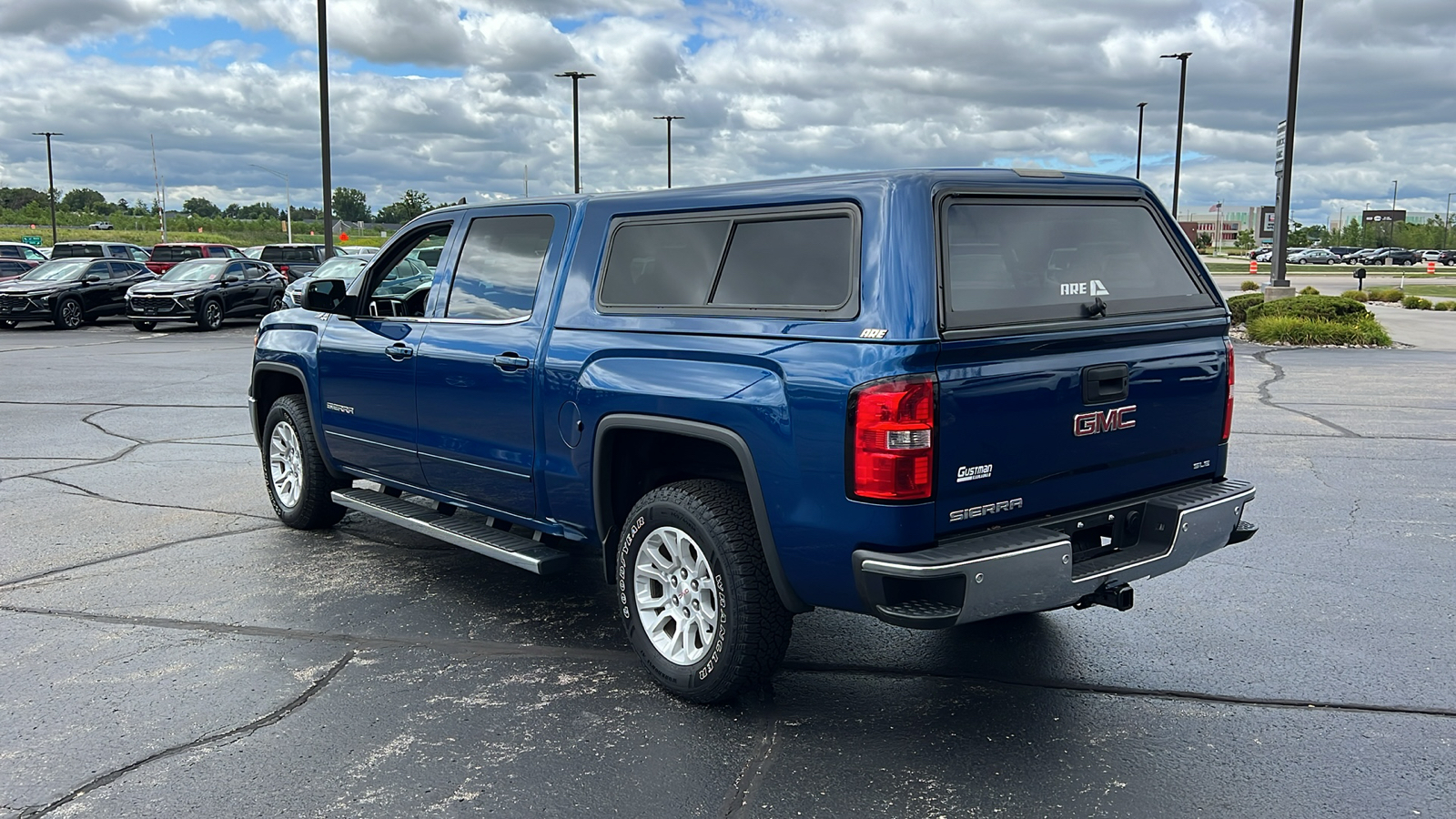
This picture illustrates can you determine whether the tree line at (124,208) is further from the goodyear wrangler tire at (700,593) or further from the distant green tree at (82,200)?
the goodyear wrangler tire at (700,593)

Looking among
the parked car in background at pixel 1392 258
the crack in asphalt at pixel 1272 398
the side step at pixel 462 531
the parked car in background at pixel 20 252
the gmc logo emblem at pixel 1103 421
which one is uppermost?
the parked car in background at pixel 1392 258

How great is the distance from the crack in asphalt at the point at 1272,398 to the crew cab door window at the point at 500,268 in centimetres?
812

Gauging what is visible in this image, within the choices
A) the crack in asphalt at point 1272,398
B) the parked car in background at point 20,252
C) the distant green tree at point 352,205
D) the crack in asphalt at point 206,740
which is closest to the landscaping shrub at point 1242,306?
the crack in asphalt at point 1272,398

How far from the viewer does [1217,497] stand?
4.50 metres

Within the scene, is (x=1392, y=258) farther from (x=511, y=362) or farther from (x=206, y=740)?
(x=206, y=740)

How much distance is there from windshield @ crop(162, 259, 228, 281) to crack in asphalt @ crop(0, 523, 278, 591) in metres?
20.8

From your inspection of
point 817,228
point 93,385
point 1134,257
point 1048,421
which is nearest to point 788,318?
point 817,228

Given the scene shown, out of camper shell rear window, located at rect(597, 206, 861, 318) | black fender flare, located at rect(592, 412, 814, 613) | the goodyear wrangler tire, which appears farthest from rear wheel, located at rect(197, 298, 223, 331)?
the goodyear wrangler tire

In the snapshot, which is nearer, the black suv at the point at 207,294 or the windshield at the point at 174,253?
the black suv at the point at 207,294

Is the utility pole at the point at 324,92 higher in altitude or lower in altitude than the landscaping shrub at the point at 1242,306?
higher

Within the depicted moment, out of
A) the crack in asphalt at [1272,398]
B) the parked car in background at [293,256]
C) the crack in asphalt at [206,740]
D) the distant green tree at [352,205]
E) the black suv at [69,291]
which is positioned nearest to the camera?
the crack in asphalt at [206,740]

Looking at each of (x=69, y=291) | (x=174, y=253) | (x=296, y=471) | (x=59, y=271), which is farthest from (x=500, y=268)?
(x=174, y=253)

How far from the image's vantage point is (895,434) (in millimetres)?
3637

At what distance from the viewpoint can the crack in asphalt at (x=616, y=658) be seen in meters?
Answer: 4.32
